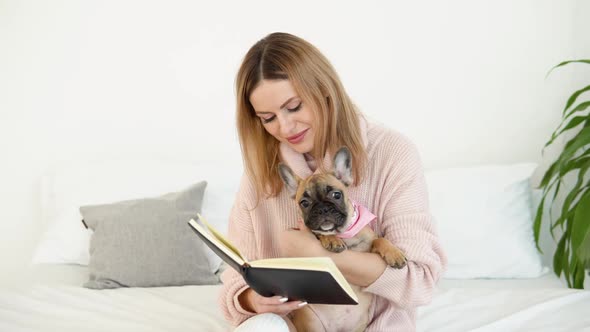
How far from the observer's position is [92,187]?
10.4ft

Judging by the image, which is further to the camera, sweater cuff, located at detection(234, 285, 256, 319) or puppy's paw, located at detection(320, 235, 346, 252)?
sweater cuff, located at detection(234, 285, 256, 319)

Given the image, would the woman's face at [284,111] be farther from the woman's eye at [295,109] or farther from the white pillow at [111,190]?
the white pillow at [111,190]

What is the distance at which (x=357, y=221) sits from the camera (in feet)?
5.42

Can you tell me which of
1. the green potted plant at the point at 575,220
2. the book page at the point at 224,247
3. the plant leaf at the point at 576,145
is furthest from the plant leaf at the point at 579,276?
the book page at the point at 224,247

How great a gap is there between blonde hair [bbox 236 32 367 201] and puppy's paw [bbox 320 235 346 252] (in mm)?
232

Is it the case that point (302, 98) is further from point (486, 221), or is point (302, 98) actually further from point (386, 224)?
point (486, 221)

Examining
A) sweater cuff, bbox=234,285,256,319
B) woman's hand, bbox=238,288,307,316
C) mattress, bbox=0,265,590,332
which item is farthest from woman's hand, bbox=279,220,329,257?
mattress, bbox=0,265,590,332

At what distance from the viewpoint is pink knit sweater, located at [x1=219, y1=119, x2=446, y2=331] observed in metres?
1.71

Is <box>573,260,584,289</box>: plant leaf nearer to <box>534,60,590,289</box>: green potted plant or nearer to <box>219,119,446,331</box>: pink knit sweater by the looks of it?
<box>534,60,590,289</box>: green potted plant

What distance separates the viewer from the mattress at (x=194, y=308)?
2107mm

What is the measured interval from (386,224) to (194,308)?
0.97 meters

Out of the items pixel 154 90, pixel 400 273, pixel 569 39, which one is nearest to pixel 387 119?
pixel 569 39

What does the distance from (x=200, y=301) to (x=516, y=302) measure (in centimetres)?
121

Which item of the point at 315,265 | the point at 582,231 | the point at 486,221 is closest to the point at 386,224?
the point at 315,265
